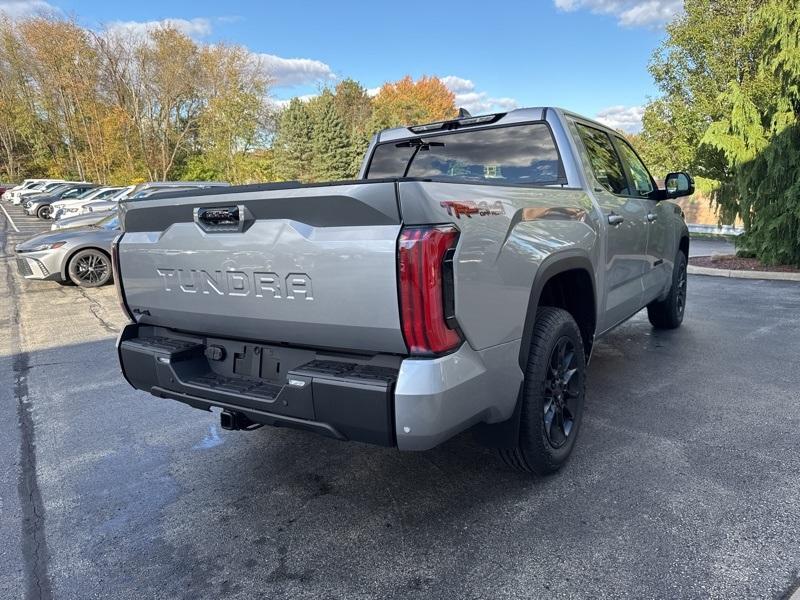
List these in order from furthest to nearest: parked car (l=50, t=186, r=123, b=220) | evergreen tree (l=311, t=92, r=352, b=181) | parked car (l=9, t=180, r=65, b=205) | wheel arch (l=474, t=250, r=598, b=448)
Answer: evergreen tree (l=311, t=92, r=352, b=181)
parked car (l=9, t=180, r=65, b=205)
parked car (l=50, t=186, r=123, b=220)
wheel arch (l=474, t=250, r=598, b=448)

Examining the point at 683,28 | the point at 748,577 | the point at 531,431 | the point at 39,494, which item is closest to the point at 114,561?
the point at 39,494

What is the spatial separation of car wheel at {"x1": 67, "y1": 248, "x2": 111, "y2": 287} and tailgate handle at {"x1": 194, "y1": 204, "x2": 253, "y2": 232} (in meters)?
8.00

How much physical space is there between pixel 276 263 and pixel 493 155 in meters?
2.07

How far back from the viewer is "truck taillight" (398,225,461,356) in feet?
6.23

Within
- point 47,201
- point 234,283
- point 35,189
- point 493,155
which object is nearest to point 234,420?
point 234,283

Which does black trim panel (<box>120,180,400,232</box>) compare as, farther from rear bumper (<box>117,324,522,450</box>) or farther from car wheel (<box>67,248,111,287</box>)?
car wheel (<box>67,248,111,287</box>)

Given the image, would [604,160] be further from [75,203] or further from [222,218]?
[75,203]

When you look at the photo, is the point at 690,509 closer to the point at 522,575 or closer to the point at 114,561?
the point at 522,575

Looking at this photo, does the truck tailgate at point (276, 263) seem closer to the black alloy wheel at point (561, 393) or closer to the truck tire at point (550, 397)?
the truck tire at point (550, 397)

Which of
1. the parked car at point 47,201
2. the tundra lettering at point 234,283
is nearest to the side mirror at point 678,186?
the tundra lettering at point 234,283

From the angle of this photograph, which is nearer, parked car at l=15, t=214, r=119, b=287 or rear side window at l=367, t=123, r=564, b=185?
rear side window at l=367, t=123, r=564, b=185

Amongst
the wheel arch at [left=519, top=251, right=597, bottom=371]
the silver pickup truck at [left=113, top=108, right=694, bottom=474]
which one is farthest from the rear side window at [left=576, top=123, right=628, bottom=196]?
the wheel arch at [left=519, top=251, right=597, bottom=371]

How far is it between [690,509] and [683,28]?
1757 centimetres

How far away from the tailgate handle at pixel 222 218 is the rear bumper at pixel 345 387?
57 centimetres
